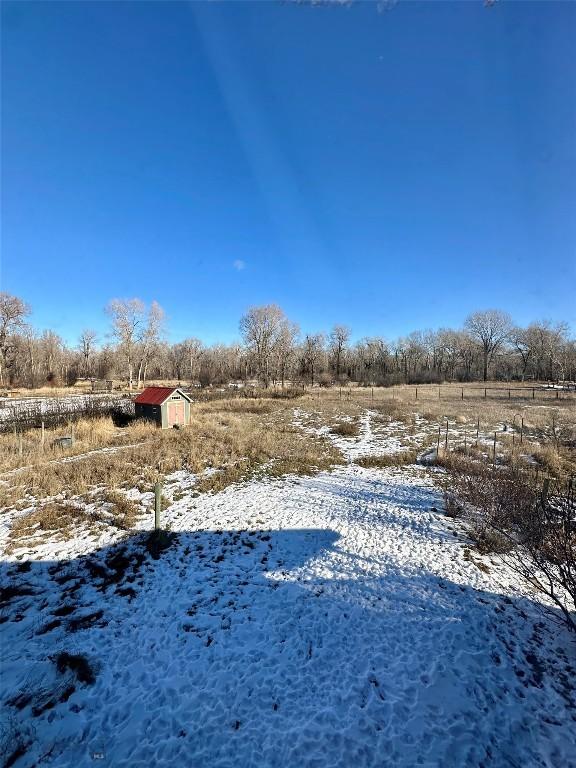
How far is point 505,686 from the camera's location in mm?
3770

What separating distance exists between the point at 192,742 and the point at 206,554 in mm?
3486

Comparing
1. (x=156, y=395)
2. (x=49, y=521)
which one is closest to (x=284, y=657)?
(x=49, y=521)

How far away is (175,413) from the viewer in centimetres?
1892

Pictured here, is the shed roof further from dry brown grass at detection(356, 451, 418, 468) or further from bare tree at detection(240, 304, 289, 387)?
bare tree at detection(240, 304, 289, 387)

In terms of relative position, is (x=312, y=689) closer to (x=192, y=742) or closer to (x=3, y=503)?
(x=192, y=742)

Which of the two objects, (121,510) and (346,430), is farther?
(346,430)

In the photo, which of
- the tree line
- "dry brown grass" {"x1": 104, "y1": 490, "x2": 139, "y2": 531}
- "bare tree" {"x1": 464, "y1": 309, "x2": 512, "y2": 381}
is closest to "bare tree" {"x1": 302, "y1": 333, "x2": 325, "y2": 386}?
the tree line

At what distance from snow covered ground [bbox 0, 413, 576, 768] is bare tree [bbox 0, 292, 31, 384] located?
171 feet

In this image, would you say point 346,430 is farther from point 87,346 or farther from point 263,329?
point 87,346

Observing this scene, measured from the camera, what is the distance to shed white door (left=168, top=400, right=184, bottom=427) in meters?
18.6

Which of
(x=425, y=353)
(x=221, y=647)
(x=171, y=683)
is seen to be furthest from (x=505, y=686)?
(x=425, y=353)

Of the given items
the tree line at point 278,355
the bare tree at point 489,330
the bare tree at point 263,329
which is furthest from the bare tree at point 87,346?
the bare tree at point 489,330

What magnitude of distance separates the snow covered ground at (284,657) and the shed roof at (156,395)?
12.1 metres

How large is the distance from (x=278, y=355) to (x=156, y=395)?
39.5 metres
